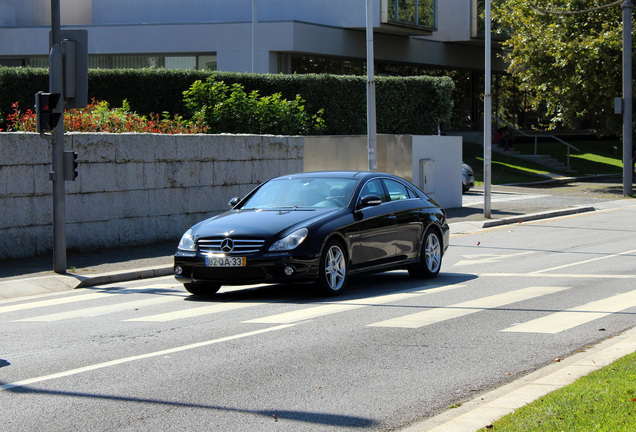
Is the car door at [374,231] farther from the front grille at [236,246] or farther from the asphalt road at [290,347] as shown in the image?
the front grille at [236,246]

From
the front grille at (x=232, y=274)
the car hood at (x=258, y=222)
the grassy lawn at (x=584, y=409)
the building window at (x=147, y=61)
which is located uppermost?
the building window at (x=147, y=61)

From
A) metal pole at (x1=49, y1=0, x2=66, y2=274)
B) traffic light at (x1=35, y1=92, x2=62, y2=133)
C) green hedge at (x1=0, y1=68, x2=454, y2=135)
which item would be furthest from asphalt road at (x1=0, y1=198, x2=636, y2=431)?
green hedge at (x1=0, y1=68, x2=454, y2=135)

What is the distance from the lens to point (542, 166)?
147ft

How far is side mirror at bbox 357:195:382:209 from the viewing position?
39.6ft

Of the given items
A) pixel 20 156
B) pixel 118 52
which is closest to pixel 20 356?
pixel 20 156

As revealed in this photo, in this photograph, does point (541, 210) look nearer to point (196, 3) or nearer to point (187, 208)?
point (187, 208)

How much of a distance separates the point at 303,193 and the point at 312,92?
1898 centimetres

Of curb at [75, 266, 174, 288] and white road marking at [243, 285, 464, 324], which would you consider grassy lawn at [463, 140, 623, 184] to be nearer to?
curb at [75, 266, 174, 288]

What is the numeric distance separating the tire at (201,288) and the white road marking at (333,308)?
68.6 inches

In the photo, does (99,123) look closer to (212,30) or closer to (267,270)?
(267,270)

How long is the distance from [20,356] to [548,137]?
5057 centimetres

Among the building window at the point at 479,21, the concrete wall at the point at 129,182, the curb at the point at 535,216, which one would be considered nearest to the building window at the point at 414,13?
the building window at the point at 479,21

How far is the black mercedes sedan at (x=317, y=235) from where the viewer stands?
1091 cm

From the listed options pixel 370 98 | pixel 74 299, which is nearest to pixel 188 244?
pixel 74 299
